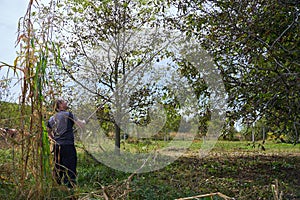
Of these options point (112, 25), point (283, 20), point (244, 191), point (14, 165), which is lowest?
point (244, 191)

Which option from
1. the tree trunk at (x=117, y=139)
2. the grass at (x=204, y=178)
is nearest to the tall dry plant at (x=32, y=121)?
the grass at (x=204, y=178)

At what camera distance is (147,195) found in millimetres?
4047

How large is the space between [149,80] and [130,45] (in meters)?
1.03

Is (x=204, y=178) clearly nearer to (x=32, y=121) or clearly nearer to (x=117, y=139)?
(x=117, y=139)

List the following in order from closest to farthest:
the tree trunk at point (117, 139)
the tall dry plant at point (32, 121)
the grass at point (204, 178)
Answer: the tall dry plant at point (32, 121) < the grass at point (204, 178) < the tree trunk at point (117, 139)

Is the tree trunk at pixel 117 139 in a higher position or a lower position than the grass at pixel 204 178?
higher

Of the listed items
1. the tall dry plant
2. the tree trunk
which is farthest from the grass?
the tall dry plant

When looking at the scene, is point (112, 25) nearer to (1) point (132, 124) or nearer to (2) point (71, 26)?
(2) point (71, 26)

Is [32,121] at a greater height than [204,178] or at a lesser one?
greater

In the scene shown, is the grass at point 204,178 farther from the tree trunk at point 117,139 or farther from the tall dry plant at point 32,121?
the tall dry plant at point 32,121

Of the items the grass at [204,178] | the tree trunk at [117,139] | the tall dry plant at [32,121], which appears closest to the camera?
the tall dry plant at [32,121]

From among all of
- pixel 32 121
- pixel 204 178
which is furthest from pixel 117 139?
pixel 32 121

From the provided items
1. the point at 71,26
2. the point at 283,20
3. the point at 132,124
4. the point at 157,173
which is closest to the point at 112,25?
the point at 71,26

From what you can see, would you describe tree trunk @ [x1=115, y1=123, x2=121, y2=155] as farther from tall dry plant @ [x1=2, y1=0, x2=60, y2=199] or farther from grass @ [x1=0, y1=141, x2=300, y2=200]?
tall dry plant @ [x1=2, y1=0, x2=60, y2=199]
